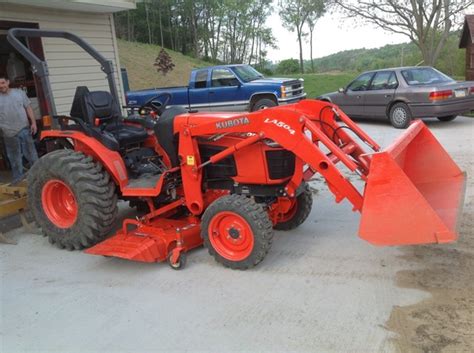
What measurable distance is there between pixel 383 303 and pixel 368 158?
1.32m

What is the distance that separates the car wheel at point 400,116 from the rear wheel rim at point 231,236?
860cm

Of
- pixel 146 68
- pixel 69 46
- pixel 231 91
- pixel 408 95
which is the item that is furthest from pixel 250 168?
pixel 146 68

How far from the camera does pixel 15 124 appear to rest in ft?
22.3

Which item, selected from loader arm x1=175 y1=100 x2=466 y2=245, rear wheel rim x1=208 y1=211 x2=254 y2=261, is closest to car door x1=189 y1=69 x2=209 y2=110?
loader arm x1=175 y1=100 x2=466 y2=245

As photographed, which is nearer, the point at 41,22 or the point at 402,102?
the point at 41,22

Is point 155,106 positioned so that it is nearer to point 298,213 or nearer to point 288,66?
point 298,213

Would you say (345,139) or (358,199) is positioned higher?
(345,139)

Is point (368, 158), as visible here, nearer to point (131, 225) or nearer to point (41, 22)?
point (131, 225)

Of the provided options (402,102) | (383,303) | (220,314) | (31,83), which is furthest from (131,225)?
(402,102)

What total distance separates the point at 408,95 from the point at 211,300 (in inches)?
366

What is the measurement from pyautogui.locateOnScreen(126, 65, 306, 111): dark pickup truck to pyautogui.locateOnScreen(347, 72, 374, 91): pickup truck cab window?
1.84 metres

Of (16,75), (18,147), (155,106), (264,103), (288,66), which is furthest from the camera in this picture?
(288,66)

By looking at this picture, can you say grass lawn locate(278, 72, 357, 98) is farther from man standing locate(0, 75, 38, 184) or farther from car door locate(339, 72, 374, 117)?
man standing locate(0, 75, 38, 184)

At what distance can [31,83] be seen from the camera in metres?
9.23
